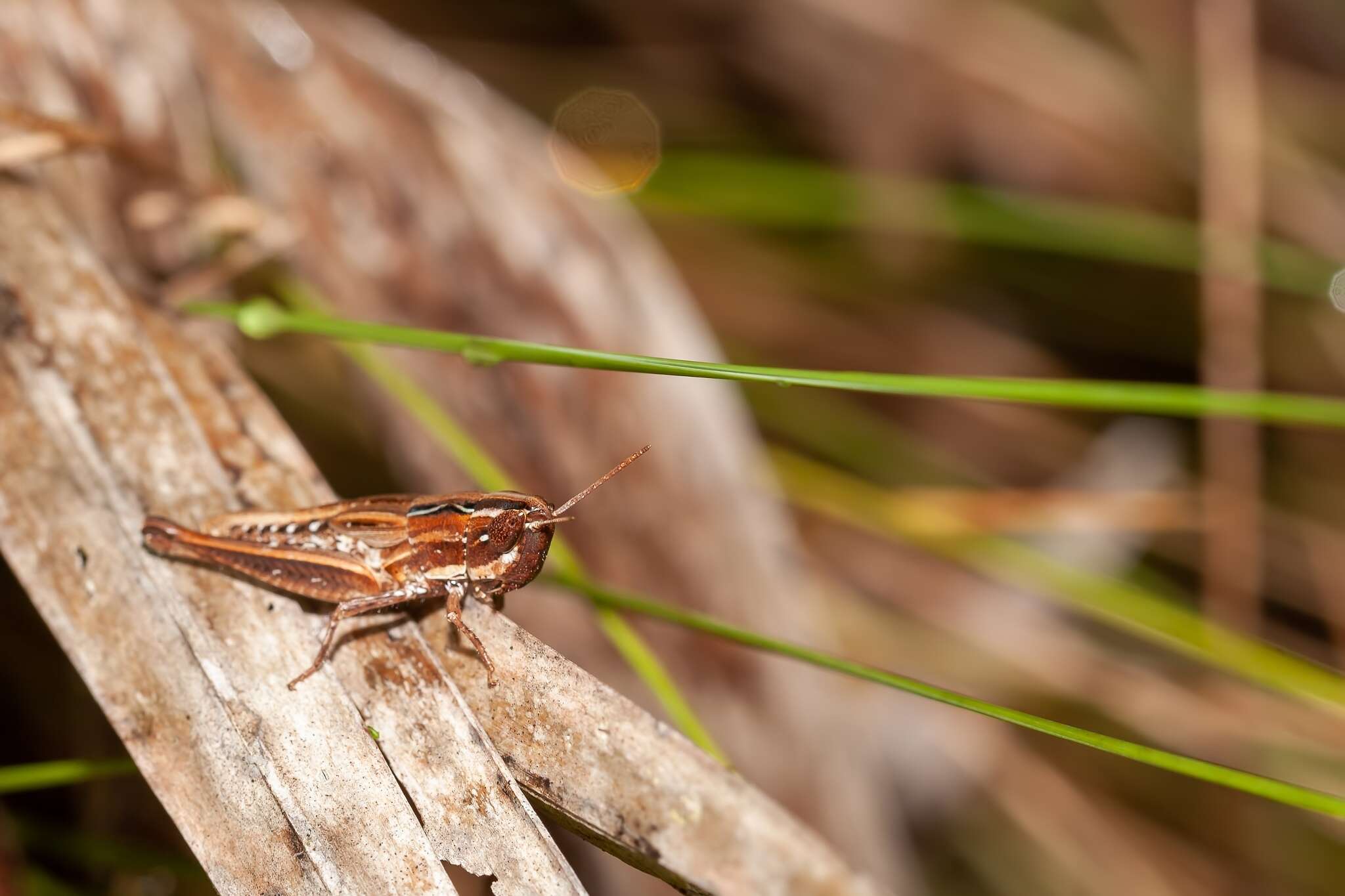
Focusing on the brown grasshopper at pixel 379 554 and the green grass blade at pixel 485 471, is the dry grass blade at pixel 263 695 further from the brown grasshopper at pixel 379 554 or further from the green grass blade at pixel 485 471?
the green grass blade at pixel 485 471

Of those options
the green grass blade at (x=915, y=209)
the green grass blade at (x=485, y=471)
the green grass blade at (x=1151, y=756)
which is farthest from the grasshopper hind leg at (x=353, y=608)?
the green grass blade at (x=915, y=209)

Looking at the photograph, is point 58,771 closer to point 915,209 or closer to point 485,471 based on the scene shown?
point 485,471

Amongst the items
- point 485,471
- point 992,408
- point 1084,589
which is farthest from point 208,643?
point 992,408

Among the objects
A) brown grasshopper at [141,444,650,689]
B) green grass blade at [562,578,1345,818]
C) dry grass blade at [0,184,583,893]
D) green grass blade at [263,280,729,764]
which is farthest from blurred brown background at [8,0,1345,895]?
green grass blade at [562,578,1345,818]

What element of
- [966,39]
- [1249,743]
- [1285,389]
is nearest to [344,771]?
[1249,743]

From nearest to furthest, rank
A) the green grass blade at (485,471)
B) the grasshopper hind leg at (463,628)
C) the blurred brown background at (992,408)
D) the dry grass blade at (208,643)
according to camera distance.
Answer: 1. the dry grass blade at (208,643)
2. the grasshopper hind leg at (463,628)
3. the green grass blade at (485,471)
4. the blurred brown background at (992,408)

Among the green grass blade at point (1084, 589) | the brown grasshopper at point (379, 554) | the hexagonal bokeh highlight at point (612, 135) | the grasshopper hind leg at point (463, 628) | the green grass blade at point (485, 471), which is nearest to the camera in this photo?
the grasshopper hind leg at point (463, 628)

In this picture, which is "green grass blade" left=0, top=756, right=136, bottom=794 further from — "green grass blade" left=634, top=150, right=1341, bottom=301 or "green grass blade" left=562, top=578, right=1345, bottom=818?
"green grass blade" left=634, top=150, right=1341, bottom=301
